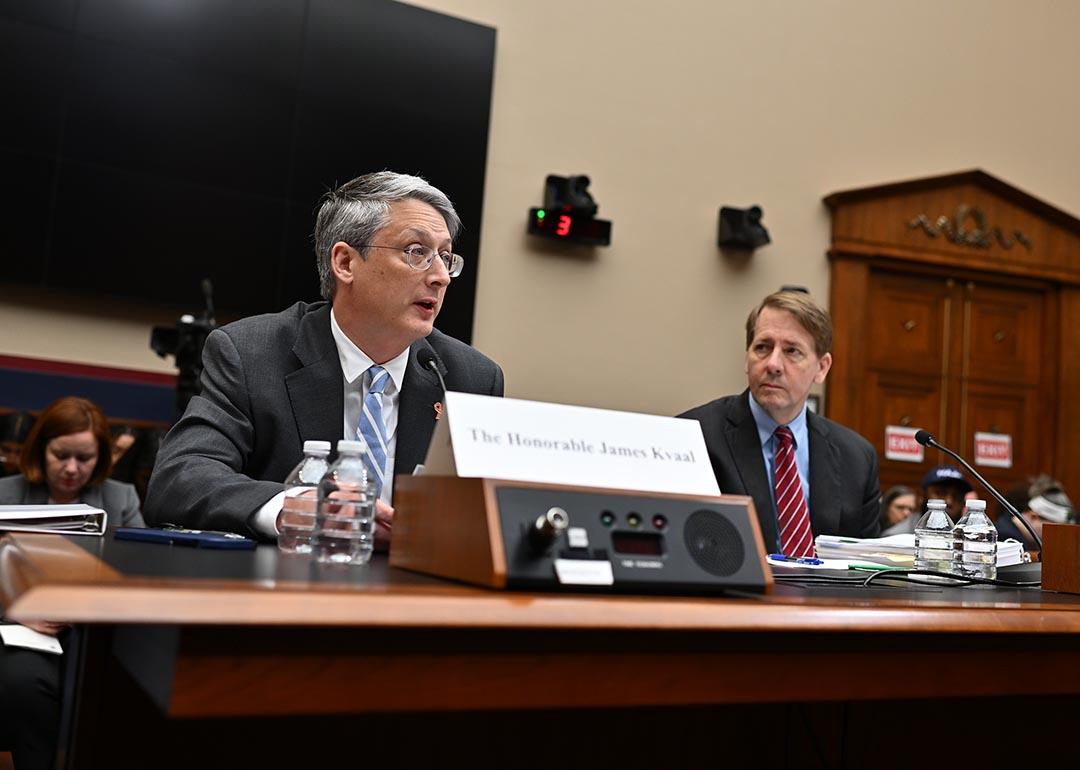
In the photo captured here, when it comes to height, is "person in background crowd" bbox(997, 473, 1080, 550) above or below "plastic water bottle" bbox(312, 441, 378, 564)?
above

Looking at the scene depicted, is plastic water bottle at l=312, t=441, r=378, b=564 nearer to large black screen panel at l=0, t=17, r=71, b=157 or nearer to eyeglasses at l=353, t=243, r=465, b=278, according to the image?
eyeglasses at l=353, t=243, r=465, b=278

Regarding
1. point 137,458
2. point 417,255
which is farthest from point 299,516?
point 137,458

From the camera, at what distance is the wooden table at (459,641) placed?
0.81 metres

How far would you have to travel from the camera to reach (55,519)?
1510 mm

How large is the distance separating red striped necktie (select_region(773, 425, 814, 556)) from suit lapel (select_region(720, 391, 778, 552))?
1.1 inches

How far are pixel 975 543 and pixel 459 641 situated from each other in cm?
135

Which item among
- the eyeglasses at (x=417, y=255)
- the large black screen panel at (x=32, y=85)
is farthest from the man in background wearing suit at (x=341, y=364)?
the large black screen panel at (x=32, y=85)

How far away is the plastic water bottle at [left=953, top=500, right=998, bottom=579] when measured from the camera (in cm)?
191

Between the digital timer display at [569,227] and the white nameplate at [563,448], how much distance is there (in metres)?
4.51

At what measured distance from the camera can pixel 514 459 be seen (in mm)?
1083

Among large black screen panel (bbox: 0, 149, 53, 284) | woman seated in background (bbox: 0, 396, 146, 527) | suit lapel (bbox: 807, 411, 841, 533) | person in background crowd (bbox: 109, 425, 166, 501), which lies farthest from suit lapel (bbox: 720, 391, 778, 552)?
large black screen panel (bbox: 0, 149, 53, 284)

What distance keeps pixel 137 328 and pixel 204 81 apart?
114cm

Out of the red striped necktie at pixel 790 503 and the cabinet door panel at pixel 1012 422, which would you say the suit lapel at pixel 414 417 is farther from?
the cabinet door panel at pixel 1012 422

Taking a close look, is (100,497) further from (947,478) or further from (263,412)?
(947,478)
